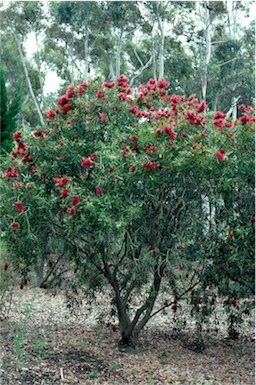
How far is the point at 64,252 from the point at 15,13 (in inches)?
483

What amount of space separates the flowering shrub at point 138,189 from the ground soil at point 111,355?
0.53m

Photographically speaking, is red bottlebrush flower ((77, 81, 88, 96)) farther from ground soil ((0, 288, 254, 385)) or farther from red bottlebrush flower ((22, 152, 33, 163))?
ground soil ((0, 288, 254, 385))

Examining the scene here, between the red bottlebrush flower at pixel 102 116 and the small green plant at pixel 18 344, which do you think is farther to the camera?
the red bottlebrush flower at pixel 102 116

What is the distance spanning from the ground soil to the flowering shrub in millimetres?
527

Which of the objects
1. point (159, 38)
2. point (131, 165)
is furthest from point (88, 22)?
point (131, 165)

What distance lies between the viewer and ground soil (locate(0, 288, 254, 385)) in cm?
423

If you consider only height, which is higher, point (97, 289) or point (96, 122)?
point (96, 122)


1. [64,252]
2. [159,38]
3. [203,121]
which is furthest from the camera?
[159,38]

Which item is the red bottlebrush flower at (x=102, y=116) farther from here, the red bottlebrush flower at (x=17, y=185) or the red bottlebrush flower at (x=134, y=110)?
the red bottlebrush flower at (x=17, y=185)

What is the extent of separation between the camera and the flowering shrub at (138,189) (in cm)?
407

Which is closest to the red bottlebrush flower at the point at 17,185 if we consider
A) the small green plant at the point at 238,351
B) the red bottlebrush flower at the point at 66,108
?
the red bottlebrush flower at the point at 66,108

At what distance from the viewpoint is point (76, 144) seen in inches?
172

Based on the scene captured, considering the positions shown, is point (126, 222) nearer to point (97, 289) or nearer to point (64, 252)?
point (64, 252)

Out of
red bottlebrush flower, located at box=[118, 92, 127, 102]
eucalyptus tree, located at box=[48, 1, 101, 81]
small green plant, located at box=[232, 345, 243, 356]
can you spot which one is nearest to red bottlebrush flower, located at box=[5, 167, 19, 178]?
red bottlebrush flower, located at box=[118, 92, 127, 102]
